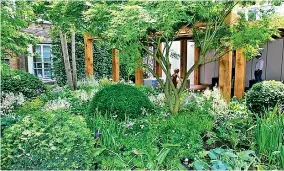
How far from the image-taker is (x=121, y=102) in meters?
4.32

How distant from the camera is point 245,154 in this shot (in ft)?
9.11

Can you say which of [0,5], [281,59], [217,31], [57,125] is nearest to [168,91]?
[217,31]

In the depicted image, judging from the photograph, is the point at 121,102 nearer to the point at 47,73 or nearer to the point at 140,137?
the point at 140,137

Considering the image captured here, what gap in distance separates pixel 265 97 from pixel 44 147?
4.09 m

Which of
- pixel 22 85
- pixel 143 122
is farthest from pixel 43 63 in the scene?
pixel 143 122

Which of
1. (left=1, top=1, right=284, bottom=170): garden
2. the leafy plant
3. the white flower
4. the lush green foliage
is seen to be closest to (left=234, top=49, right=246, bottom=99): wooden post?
(left=1, top=1, right=284, bottom=170): garden

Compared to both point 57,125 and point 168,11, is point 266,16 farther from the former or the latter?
point 57,125

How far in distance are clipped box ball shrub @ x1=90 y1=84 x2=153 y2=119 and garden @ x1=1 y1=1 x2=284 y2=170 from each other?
17 mm

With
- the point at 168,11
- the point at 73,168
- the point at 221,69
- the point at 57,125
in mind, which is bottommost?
the point at 73,168

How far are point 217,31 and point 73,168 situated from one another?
395 cm

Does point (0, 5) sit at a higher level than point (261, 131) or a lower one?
higher

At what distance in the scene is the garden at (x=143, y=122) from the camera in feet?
8.21

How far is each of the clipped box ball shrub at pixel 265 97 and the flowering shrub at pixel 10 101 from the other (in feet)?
16.3

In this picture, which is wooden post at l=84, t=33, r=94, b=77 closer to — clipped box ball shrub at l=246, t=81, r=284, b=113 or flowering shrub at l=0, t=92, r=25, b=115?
flowering shrub at l=0, t=92, r=25, b=115
